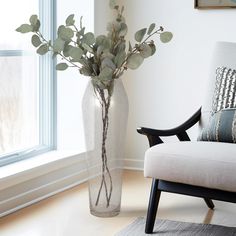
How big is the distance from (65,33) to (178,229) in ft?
3.57

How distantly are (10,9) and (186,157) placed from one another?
1417 mm

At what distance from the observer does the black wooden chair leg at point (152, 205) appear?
2424mm

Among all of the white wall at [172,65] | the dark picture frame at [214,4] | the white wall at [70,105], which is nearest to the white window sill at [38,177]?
the white wall at [70,105]

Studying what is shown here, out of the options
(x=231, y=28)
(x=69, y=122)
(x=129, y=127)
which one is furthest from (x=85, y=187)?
(x=231, y=28)

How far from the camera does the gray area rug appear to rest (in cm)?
245

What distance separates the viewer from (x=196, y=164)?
225cm

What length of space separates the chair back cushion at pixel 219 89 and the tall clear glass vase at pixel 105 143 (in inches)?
17.0

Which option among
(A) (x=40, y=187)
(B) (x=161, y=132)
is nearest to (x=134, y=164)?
(A) (x=40, y=187)

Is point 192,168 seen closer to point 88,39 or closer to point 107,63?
point 107,63

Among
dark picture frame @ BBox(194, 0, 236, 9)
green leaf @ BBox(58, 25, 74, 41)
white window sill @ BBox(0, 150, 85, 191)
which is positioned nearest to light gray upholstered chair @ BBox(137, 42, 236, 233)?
green leaf @ BBox(58, 25, 74, 41)

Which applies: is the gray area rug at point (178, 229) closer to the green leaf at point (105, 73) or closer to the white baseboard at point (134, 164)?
the green leaf at point (105, 73)

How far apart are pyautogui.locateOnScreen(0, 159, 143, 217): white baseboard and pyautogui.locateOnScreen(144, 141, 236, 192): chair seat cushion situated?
816 mm

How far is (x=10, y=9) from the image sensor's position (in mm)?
3006

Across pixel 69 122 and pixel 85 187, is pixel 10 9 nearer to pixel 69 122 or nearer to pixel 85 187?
pixel 69 122
